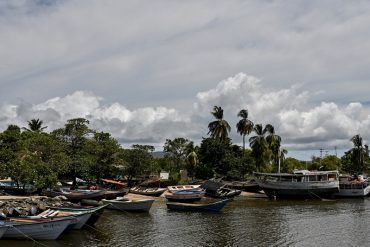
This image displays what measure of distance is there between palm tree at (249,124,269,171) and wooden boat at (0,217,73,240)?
59.7 metres

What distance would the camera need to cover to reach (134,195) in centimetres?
5650

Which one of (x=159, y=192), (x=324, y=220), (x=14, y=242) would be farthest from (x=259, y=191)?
(x=14, y=242)

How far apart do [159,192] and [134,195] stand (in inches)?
121

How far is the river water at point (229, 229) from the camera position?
28766 mm

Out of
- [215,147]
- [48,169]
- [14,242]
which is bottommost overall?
[14,242]

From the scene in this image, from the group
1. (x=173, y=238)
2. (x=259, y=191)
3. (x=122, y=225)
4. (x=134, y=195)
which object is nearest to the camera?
(x=173, y=238)

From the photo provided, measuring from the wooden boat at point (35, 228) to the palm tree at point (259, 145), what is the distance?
59697mm

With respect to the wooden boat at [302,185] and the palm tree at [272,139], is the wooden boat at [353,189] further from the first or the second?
the palm tree at [272,139]

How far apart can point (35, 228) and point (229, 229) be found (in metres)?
13.5

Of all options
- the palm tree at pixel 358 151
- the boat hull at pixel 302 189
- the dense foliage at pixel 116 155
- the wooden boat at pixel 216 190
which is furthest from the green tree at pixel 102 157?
the palm tree at pixel 358 151

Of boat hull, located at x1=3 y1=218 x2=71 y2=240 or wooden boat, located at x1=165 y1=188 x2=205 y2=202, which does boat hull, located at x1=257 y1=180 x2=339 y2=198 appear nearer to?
wooden boat, located at x1=165 y1=188 x2=205 y2=202

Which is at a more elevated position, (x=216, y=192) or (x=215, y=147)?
(x=215, y=147)

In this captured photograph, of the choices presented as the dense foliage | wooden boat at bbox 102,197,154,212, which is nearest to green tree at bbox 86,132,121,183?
the dense foliage

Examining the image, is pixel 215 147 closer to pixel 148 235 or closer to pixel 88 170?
pixel 88 170
